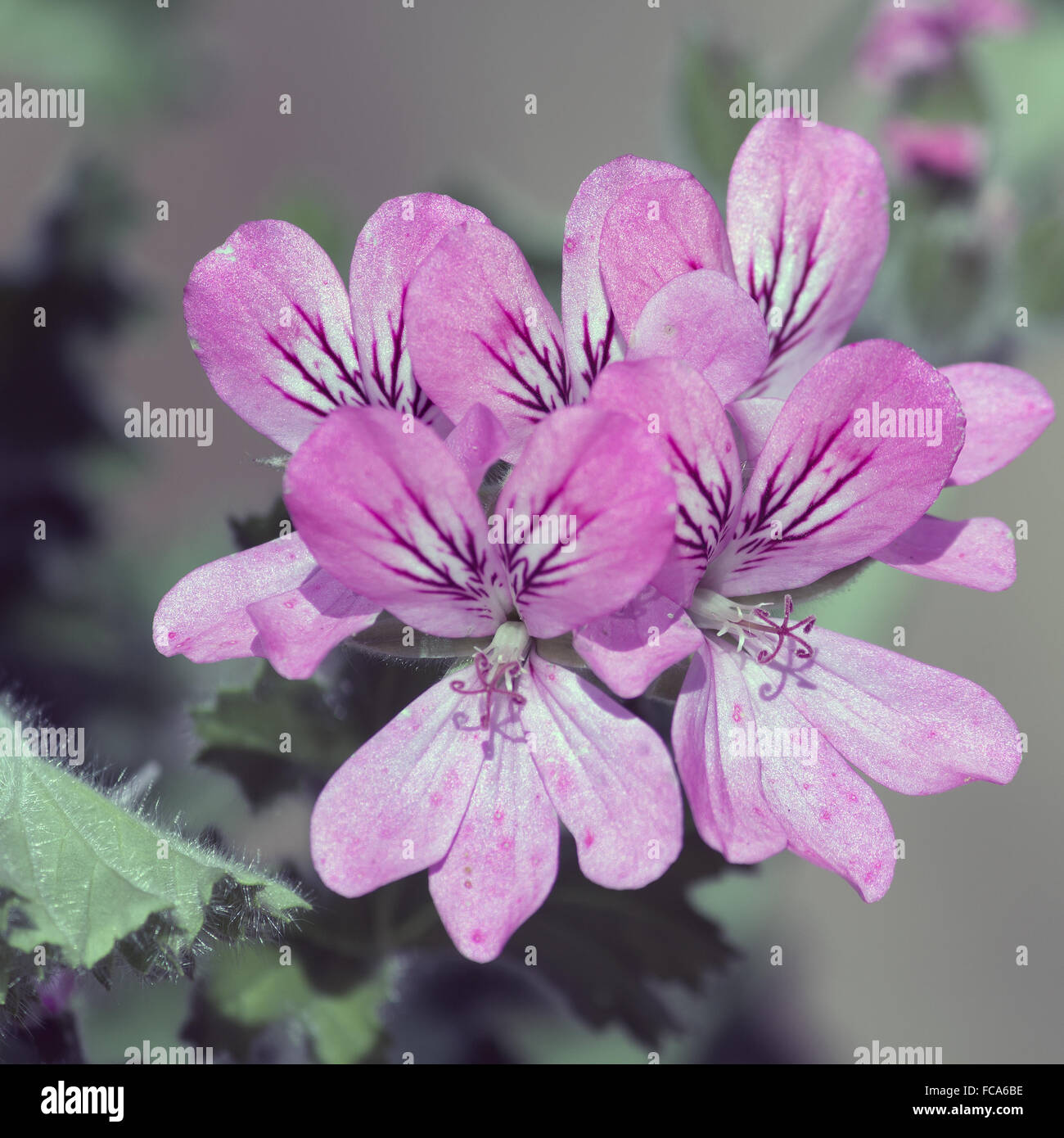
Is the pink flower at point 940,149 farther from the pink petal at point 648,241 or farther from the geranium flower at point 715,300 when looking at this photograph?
the pink petal at point 648,241

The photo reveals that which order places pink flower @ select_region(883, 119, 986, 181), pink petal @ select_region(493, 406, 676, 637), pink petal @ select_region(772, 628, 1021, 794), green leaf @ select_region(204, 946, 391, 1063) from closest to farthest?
pink petal @ select_region(493, 406, 676, 637), pink petal @ select_region(772, 628, 1021, 794), green leaf @ select_region(204, 946, 391, 1063), pink flower @ select_region(883, 119, 986, 181)

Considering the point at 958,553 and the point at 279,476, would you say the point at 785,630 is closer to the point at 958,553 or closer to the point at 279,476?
the point at 958,553

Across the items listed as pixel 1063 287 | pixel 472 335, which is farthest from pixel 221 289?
pixel 1063 287

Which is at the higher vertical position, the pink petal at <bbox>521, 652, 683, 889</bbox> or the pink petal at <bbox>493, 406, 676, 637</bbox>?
the pink petal at <bbox>493, 406, 676, 637</bbox>

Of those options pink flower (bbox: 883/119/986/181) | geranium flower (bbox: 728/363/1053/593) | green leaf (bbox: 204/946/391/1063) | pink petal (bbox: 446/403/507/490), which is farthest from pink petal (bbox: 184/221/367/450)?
pink flower (bbox: 883/119/986/181)

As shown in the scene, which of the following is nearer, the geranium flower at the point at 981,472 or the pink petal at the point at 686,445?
the pink petal at the point at 686,445

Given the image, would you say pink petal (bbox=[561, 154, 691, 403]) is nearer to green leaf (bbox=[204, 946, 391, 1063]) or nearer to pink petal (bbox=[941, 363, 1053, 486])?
pink petal (bbox=[941, 363, 1053, 486])

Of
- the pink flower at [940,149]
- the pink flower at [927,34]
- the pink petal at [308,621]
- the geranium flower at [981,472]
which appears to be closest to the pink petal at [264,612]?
Result: the pink petal at [308,621]
